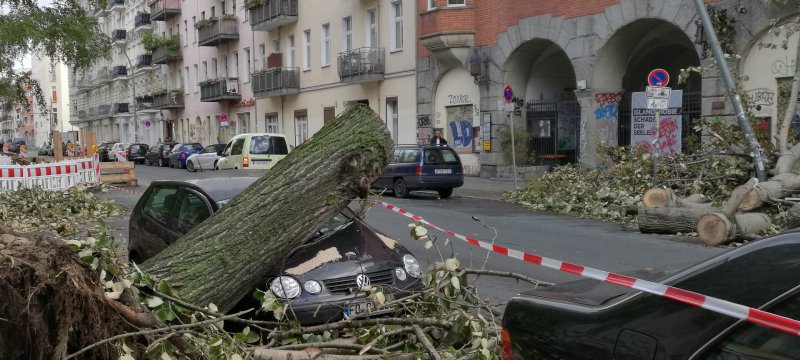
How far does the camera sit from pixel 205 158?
35.5m

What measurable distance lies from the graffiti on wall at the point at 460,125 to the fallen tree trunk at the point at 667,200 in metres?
14.5

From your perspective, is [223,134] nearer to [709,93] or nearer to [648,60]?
[648,60]

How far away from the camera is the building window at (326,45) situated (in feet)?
118

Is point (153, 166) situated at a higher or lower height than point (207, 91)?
lower

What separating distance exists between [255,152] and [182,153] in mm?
15815

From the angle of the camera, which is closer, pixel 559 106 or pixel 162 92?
pixel 559 106

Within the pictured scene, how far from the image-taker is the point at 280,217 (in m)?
5.32

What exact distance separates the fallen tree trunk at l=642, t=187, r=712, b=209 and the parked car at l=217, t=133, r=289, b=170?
1483 cm

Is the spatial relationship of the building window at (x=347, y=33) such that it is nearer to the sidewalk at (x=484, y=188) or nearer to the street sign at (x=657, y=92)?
the sidewalk at (x=484, y=188)

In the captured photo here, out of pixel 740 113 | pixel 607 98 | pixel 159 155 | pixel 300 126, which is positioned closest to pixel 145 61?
pixel 159 155

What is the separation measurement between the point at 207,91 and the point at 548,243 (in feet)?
132

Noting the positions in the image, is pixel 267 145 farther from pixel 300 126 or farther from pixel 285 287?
pixel 285 287

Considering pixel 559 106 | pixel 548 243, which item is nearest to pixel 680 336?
pixel 548 243

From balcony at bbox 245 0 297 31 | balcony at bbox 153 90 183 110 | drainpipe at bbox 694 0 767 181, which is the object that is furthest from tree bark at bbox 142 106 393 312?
balcony at bbox 153 90 183 110
